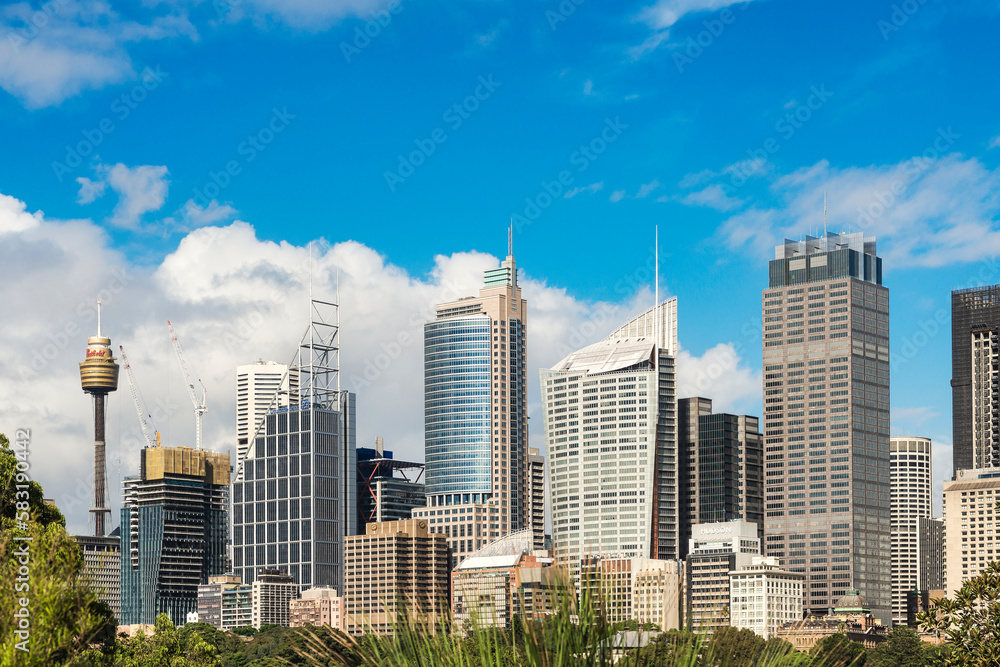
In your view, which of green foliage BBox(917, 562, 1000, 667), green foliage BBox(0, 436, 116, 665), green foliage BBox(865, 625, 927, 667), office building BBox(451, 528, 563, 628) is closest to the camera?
office building BBox(451, 528, 563, 628)

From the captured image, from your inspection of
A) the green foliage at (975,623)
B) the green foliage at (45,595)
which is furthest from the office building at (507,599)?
the green foliage at (975,623)

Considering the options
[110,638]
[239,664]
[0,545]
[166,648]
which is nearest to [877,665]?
[239,664]

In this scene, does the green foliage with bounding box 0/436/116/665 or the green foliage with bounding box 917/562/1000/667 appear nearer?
the green foliage with bounding box 0/436/116/665

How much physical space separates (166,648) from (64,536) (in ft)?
75.7

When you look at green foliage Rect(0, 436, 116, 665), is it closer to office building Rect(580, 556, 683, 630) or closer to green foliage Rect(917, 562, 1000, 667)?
office building Rect(580, 556, 683, 630)

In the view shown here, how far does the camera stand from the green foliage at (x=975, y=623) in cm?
2169

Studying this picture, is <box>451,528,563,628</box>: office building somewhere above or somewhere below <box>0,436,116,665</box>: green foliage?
above

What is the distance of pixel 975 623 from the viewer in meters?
22.4

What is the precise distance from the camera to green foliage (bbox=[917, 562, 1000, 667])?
21.7 metres

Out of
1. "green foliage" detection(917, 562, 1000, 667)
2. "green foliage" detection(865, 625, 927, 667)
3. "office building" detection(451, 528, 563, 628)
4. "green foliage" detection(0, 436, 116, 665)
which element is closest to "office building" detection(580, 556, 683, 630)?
"office building" detection(451, 528, 563, 628)

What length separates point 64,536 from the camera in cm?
2448

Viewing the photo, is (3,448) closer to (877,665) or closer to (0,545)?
(0,545)

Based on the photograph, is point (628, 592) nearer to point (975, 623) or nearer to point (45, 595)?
point (45, 595)

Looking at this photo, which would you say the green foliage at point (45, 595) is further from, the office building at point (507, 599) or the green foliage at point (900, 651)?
the green foliage at point (900, 651)
